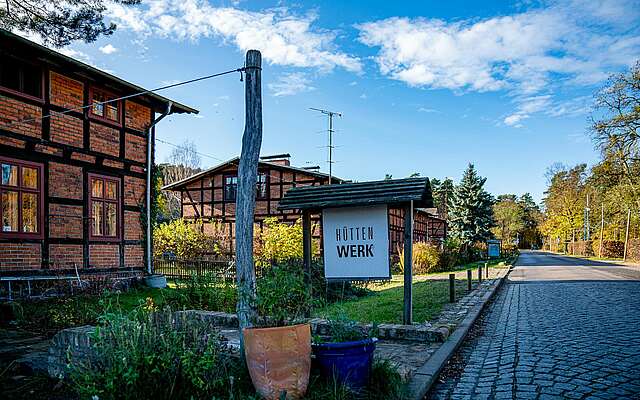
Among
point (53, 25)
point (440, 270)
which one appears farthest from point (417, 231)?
point (53, 25)

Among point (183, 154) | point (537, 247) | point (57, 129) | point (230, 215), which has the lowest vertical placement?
point (537, 247)

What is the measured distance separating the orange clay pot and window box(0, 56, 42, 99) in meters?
11.2

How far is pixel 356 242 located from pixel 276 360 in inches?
184

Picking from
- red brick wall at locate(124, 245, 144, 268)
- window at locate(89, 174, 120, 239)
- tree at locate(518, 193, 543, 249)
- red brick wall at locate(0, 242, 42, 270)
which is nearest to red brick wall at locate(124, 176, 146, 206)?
window at locate(89, 174, 120, 239)

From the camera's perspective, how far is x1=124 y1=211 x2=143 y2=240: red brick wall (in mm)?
15633

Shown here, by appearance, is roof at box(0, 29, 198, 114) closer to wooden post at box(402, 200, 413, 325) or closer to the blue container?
wooden post at box(402, 200, 413, 325)

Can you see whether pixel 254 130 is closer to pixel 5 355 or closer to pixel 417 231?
pixel 5 355

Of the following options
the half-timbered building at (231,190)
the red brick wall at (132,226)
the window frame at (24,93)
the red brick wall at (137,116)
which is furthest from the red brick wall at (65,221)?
the half-timbered building at (231,190)

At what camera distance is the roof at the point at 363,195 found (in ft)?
26.6

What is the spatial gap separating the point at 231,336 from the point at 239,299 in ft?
9.03

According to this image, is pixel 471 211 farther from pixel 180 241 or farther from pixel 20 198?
pixel 20 198

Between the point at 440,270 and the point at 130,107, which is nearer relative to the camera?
the point at 130,107

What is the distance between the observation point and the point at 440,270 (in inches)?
1050

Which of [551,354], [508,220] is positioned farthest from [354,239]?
[508,220]
